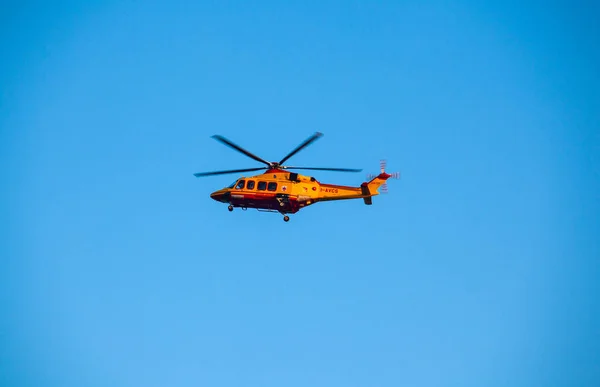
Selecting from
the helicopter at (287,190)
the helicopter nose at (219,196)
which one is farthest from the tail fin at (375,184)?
the helicopter nose at (219,196)

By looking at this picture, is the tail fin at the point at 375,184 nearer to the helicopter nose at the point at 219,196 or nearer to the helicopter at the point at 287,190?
the helicopter at the point at 287,190

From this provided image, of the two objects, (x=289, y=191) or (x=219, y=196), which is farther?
(x=219, y=196)

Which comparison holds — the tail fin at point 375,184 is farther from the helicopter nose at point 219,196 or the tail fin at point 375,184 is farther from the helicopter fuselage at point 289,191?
the helicopter nose at point 219,196

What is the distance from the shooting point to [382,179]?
161 ft

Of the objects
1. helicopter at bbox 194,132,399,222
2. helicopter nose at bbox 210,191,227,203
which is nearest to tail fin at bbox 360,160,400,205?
helicopter at bbox 194,132,399,222

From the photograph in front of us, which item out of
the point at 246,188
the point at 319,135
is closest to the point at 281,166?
the point at 246,188

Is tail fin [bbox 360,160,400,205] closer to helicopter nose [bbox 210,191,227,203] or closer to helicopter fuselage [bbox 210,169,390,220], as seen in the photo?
helicopter fuselage [bbox 210,169,390,220]

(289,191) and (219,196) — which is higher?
(219,196)

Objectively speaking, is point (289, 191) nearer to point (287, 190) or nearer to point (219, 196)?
point (287, 190)

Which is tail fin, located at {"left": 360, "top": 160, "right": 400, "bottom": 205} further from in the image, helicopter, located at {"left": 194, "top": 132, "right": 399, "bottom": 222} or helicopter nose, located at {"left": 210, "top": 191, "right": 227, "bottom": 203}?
helicopter nose, located at {"left": 210, "top": 191, "right": 227, "bottom": 203}

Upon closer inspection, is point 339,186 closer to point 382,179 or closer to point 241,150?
point 382,179

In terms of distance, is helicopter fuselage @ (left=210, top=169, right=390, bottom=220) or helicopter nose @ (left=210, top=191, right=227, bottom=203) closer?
helicopter fuselage @ (left=210, top=169, right=390, bottom=220)

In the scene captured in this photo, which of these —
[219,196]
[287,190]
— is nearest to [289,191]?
[287,190]

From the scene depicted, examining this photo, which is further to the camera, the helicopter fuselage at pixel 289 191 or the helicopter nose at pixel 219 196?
the helicopter nose at pixel 219 196
